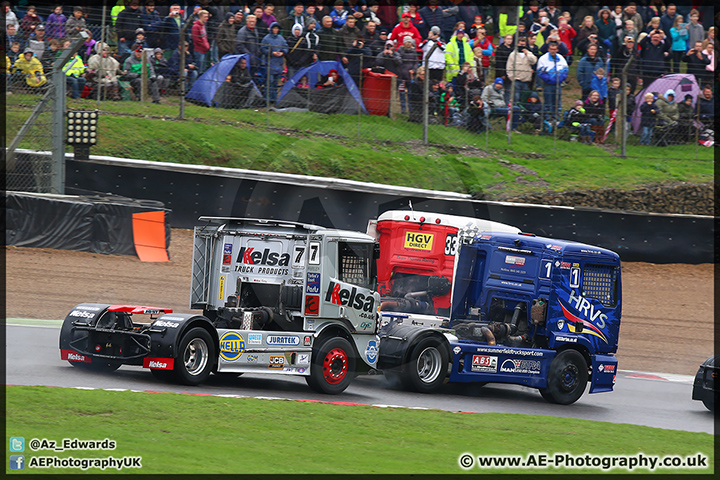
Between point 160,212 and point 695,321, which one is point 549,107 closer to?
point 695,321

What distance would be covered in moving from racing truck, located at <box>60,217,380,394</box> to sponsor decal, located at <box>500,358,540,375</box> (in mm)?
1988

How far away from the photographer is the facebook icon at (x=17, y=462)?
6.25 m

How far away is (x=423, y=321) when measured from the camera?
1280cm

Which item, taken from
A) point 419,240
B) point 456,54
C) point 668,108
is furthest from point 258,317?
point 668,108

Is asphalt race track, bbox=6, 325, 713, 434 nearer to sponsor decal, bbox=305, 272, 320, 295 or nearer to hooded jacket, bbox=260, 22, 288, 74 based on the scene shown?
sponsor decal, bbox=305, 272, 320, 295

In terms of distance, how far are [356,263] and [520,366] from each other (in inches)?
116

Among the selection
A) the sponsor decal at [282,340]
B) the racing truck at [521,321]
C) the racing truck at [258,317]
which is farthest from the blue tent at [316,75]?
the sponsor decal at [282,340]

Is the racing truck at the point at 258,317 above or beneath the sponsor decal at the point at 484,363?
above

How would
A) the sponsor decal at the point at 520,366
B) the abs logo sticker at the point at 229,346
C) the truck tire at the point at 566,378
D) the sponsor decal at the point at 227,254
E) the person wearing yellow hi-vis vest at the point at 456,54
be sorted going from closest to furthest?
the abs logo sticker at the point at 229,346 → the sponsor decal at the point at 227,254 → the sponsor decal at the point at 520,366 → the truck tire at the point at 566,378 → the person wearing yellow hi-vis vest at the point at 456,54

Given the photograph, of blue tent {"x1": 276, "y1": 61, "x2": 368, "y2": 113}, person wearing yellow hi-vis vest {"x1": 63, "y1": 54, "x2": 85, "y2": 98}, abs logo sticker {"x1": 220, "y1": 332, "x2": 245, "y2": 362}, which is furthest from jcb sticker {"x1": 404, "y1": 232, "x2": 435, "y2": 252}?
person wearing yellow hi-vis vest {"x1": 63, "y1": 54, "x2": 85, "y2": 98}

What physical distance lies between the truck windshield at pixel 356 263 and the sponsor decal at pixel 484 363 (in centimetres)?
190

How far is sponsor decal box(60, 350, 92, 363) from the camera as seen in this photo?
10836 mm

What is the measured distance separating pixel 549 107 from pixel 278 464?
17.4 meters

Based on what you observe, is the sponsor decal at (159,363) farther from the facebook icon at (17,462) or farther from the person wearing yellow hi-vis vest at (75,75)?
the person wearing yellow hi-vis vest at (75,75)
